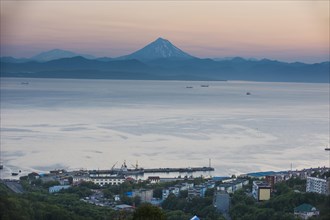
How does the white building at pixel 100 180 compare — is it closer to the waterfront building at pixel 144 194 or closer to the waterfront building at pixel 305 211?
the waterfront building at pixel 144 194

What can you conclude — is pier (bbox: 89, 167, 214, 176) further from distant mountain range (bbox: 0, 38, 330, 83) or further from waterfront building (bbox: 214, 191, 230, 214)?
distant mountain range (bbox: 0, 38, 330, 83)

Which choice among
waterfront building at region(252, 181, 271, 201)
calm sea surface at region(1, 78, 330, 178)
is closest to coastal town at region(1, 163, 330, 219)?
waterfront building at region(252, 181, 271, 201)

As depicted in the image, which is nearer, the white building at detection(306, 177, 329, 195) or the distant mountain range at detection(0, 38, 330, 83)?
the white building at detection(306, 177, 329, 195)

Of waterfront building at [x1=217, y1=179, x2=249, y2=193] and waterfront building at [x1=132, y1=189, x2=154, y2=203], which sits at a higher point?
waterfront building at [x1=217, y1=179, x2=249, y2=193]

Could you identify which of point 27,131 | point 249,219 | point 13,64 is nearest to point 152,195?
point 249,219

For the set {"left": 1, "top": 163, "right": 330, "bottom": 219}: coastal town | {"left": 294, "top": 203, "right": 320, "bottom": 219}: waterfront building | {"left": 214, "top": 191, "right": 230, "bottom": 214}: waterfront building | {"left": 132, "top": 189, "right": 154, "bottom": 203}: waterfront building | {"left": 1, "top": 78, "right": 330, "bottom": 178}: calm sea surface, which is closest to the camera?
{"left": 294, "top": 203, "right": 320, "bottom": 219}: waterfront building

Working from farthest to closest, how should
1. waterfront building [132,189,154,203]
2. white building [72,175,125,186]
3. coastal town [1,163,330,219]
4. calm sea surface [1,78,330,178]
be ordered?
calm sea surface [1,78,330,178] → white building [72,175,125,186] → waterfront building [132,189,154,203] → coastal town [1,163,330,219]

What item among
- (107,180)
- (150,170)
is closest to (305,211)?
(107,180)

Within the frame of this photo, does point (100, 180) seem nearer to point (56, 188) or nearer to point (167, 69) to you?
point (56, 188)
